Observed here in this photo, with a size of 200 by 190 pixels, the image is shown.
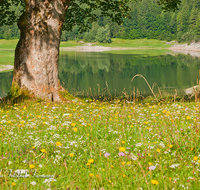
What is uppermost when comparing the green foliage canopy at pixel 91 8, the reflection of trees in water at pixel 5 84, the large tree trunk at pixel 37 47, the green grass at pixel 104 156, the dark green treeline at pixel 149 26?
the dark green treeline at pixel 149 26

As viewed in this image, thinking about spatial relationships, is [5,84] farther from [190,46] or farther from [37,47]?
[190,46]

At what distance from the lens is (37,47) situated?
30.5ft

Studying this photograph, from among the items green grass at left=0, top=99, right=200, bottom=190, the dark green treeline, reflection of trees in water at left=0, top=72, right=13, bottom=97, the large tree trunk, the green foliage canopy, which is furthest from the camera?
the dark green treeline

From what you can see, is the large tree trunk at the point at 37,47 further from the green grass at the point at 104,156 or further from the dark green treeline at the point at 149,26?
the dark green treeline at the point at 149,26

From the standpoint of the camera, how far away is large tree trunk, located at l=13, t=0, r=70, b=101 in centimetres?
927

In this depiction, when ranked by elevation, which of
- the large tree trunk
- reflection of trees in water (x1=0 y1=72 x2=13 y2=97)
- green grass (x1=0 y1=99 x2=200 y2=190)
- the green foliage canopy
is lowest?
reflection of trees in water (x1=0 y1=72 x2=13 y2=97)

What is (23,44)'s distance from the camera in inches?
372

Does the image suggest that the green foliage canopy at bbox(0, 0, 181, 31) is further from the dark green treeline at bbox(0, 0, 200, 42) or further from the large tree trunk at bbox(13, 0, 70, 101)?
the dark green treeline at bbox(0, 0, 200, 42)

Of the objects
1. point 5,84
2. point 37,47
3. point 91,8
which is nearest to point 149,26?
point 5,84

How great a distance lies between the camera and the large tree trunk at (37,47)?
30.4 feet

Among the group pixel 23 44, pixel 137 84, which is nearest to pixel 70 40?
pixel 137 84

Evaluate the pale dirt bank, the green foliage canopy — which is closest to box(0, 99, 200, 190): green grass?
the green foliage canopy

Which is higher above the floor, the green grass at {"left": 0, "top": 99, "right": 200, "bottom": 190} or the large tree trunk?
the large tree trunk

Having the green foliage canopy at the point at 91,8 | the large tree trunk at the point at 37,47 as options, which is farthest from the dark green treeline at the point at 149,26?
the large tree trunk at the point at 37,47
